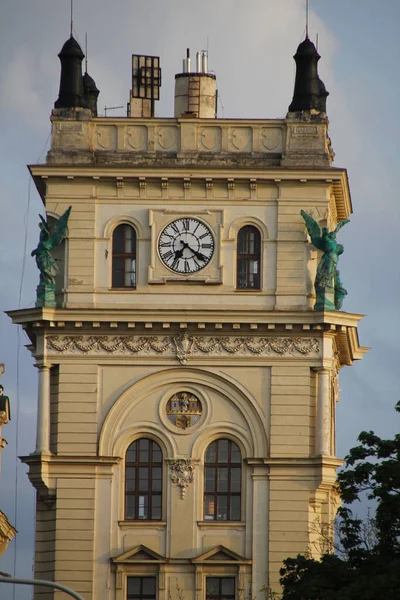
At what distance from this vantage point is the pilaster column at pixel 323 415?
78.0m

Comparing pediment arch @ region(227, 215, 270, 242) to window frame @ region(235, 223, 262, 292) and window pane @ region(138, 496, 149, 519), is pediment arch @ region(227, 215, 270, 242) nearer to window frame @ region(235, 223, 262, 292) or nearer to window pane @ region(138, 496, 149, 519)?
window frame @ region(235, 223, 262, 292)

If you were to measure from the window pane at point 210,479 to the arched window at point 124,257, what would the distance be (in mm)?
6120

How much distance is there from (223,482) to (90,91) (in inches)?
596

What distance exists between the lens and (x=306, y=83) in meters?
80.3

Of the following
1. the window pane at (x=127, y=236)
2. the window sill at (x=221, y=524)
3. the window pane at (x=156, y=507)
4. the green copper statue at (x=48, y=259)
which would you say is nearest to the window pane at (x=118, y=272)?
the window pane at (x=127, y=236)

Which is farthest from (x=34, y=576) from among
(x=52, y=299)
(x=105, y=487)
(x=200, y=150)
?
(x=200, y=150)

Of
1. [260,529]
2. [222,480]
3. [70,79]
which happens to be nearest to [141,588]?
[260,529]

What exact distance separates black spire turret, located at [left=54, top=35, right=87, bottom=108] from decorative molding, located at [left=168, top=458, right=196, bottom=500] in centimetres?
1155

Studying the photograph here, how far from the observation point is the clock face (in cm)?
7938

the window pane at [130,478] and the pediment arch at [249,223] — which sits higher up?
the pediment arch at [249,223]

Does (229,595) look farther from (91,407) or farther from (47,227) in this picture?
(47,227)

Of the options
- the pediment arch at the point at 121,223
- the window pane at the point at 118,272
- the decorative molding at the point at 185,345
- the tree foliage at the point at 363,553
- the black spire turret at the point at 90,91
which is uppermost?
the black spire turret at the point at 90,91

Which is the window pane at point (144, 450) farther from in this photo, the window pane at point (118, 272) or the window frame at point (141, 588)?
the window pane at point (118, 272)

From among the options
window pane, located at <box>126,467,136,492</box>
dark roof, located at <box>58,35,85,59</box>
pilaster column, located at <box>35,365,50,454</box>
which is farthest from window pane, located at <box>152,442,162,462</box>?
dark roof, located at <box>58,35,85,59</box>
